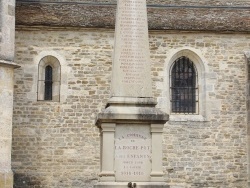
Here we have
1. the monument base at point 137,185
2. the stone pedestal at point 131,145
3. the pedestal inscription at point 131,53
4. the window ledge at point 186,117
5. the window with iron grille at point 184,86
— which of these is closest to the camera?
the monument base at point 137,185

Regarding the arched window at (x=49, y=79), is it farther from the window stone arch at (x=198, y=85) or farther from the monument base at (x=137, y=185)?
the monument base at (x=137, y=185)

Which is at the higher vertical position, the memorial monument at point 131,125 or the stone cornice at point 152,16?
the stone cornice at point 152,16

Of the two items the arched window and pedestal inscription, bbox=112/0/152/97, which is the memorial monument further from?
the arched window

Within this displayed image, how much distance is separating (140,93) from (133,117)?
0.48 metres

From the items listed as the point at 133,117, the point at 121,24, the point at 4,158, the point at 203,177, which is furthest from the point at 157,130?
the point at 203,177

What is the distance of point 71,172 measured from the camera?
51.2ft

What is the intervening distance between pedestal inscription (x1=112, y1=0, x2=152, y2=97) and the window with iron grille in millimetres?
7299

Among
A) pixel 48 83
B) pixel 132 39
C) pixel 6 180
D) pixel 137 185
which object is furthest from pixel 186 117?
pixel 137 185

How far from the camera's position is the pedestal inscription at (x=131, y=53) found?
9.26 meters

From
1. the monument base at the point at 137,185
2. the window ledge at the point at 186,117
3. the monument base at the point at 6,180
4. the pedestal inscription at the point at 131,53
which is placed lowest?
the monument base at the point at 6,180

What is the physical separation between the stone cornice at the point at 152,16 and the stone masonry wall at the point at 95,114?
0.82 ft

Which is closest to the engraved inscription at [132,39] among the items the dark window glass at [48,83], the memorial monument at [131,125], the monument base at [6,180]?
the memorial monument at [131,125]

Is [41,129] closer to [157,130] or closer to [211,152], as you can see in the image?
[211,152]

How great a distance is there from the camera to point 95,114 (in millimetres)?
15945
